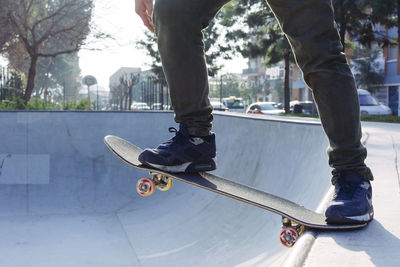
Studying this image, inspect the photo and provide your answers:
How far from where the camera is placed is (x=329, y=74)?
1542 mm

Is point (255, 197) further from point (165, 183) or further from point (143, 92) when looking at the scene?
point (143, 92)

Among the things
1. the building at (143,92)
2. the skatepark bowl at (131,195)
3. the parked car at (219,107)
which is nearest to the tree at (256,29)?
the parked car at (219,107)

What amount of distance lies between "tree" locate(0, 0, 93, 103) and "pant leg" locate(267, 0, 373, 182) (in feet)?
43.8

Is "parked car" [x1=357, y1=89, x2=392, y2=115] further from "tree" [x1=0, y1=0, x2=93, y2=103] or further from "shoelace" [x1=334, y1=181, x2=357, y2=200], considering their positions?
"shoelace" [x1=334, y1=181, x2=357, y2=200]

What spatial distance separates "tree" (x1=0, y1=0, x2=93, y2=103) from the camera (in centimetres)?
1368

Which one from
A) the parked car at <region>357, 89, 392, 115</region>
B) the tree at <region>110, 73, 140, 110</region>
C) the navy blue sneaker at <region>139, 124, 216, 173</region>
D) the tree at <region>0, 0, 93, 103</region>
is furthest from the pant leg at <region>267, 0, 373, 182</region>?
the parked car at <region>357, 89, 392, 115</region>

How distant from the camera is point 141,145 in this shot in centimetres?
635

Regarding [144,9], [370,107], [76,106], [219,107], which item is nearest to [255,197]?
[144,9]

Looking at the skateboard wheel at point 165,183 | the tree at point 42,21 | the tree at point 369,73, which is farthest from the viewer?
the tree at point 369,73

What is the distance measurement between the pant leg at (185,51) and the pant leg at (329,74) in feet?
1.11

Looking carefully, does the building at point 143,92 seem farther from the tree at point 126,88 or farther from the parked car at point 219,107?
the parked car at point 219,107

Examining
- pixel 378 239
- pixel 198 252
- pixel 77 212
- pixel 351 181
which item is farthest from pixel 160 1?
pixel 77 212

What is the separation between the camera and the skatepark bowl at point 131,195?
316 cm

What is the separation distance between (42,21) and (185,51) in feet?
46.5
